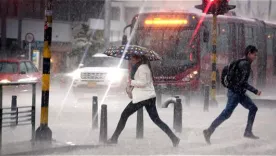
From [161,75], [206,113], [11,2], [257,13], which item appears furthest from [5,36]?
[257,13]

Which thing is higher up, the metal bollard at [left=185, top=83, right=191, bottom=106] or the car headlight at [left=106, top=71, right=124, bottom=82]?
the car headlight at [left=106, top=71, right=124, bottom=82]

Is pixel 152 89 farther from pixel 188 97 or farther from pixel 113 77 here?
pixel 113 77

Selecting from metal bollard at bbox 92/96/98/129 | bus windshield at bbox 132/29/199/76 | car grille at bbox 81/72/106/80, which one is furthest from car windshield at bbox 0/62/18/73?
metal bollard at bbox 92/96/98/129

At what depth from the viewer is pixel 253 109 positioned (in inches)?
439

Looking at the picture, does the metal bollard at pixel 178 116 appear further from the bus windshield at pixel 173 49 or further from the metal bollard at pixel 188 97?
the bus windshield at pixel 173 49

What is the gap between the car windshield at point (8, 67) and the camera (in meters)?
20.8

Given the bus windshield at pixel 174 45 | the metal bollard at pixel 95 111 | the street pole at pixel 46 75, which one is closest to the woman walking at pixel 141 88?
the street pole at pixel 46 75

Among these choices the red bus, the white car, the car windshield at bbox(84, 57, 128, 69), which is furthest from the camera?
the car windshield at bbox(84, 57, 128, 69)

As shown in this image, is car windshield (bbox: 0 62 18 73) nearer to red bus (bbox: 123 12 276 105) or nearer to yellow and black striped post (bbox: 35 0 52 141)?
red bus (bbox: 123 12 276 105)

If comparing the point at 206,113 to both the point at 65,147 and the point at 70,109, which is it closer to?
the point at 70,109

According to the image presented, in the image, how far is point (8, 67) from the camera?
68.6 ft

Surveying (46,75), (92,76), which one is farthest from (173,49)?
(46,75)

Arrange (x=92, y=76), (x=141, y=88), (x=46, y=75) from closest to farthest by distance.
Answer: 1. (x=141, y=88)
2. (x=46, y=75)
3. (x=92, y=76)

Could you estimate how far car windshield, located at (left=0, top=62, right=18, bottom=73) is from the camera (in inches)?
819
